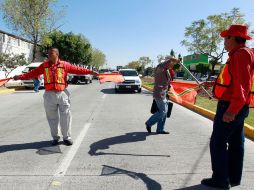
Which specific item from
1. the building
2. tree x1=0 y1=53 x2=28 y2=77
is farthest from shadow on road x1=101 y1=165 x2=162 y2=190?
the building

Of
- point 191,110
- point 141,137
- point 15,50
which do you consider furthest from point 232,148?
point 15,50

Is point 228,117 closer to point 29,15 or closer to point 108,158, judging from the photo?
point 108,158

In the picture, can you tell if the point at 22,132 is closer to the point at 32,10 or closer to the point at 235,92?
the point at 235,92

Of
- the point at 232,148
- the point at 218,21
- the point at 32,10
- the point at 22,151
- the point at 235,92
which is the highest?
the point at 32,10

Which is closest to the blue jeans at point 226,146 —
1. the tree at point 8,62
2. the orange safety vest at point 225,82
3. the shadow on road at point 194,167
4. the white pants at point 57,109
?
the orange safety vest at point 225,82

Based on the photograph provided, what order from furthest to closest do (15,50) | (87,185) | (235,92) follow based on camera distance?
1. (15,50)
2. (87,185)
3. (235,92)

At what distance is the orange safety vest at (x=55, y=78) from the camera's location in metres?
6.62

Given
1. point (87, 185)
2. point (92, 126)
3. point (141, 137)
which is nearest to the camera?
point (87, 185)

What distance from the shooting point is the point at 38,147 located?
6742mm

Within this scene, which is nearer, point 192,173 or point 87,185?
point 87,185

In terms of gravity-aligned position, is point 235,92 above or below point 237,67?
below

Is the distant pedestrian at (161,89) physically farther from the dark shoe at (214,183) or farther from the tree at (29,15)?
the tree at (29,15)

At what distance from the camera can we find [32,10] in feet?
144

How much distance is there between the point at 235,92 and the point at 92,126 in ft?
18.9
